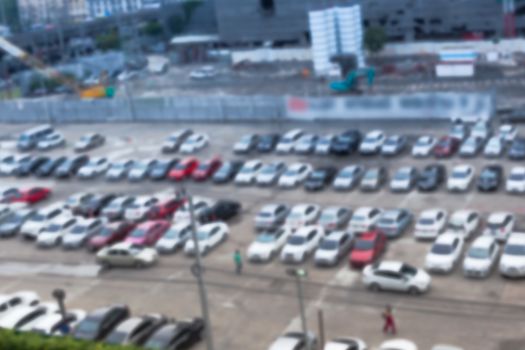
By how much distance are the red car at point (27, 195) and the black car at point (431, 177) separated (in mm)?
17981

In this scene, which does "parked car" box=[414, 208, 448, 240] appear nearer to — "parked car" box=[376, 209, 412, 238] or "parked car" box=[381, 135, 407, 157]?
"parked car" box=[376, 209, 412, 238]

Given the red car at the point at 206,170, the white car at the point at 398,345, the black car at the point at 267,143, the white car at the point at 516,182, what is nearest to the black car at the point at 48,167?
the red car at the point at 206,170

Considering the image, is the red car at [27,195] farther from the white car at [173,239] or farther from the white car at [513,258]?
the white car at [513,258]

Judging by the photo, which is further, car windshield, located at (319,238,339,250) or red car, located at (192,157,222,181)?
red car, located at (192,157,222,181)

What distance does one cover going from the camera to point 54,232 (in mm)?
31656

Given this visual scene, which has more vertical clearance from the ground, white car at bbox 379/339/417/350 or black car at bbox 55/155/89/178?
black car at bbox 55/155/89/178

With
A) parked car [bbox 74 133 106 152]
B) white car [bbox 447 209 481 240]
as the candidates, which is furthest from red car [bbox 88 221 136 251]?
parked car [bbox 74 133 106 152]

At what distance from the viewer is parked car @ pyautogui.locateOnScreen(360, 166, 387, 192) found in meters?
33.5

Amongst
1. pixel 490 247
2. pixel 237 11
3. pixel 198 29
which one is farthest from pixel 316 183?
pixel 198 29

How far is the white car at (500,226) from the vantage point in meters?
26.5

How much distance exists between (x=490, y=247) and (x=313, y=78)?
142 feet

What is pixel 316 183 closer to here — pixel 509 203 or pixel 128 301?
pixel 509 203

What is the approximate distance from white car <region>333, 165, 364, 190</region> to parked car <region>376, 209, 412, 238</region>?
5025mm

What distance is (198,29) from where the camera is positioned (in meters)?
97.5
